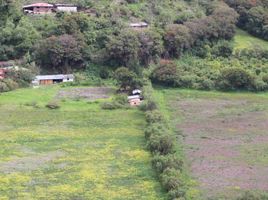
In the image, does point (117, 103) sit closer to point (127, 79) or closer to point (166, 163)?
point (127, 79)

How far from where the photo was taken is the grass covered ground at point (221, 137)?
110ft

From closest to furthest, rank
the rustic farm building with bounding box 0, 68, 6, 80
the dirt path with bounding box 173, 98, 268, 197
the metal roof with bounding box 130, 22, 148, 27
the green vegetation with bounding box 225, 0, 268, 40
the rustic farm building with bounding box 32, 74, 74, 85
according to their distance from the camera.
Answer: the dirt path with bounding box 173, 98, 268, 197 < the rustic farm building with bounding box 0, 68, 6, 80 < the rustic farm building with bounding box 32, 74, 74, 85 < the metal roof with bounding box 130, 22, 148, 27 < the green vegetation with bounding box 225, 0, 268, 40

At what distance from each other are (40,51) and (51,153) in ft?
68.5

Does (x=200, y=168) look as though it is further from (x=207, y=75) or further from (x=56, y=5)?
(x=56, y=5)

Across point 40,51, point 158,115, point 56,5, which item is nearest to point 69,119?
point 158,115

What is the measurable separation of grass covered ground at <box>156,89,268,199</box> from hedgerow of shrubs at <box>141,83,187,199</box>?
4.04 feet

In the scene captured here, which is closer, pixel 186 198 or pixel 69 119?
pixel 186 198

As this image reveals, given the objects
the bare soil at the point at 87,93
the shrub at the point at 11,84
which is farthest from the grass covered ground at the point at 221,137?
the shrub at the point at 11,84

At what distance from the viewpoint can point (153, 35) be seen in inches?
2398

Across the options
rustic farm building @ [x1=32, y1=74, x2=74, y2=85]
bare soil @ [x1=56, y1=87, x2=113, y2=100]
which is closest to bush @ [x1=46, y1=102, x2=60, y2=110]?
bare soil @ [x1=56, y1=87, x2=113, y2=100]

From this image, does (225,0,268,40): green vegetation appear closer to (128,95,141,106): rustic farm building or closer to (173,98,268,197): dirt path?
(173,98,268,197): dirt path

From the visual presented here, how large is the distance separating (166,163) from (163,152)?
2770 mm

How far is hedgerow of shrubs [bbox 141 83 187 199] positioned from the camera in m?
30.8

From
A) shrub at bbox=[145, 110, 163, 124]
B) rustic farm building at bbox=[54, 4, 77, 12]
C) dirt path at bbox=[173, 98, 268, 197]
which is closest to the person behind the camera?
dirt path at bbox=[173, 98, 268, 197]
